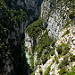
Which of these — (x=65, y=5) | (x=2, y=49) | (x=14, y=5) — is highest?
(x=14, y=5)

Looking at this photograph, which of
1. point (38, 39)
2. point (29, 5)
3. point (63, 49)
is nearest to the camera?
point (63, 49)

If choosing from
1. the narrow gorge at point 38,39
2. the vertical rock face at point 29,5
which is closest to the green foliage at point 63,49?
the narrow gorge at point 38,39

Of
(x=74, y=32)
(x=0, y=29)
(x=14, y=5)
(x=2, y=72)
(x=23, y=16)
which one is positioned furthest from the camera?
(x=14, y=5)

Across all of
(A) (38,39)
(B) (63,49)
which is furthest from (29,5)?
(B) (63,49)

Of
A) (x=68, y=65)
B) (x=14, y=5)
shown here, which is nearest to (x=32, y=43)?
(x=68, y=65)

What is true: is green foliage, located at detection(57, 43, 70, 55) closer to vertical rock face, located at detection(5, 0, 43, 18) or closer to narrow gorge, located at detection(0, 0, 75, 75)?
narrow gorge, located at detection(0, 0, 75, 75)

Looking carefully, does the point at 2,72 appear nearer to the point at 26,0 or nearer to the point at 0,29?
the point at 0,29

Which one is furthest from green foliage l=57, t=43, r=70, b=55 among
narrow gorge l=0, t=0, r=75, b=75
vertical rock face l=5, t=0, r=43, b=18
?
vertical rock face l=5, t=0, r=43, b=18

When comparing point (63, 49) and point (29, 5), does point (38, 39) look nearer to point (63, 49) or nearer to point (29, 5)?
point (63, 49)

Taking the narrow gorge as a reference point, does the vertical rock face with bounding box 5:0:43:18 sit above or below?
above
